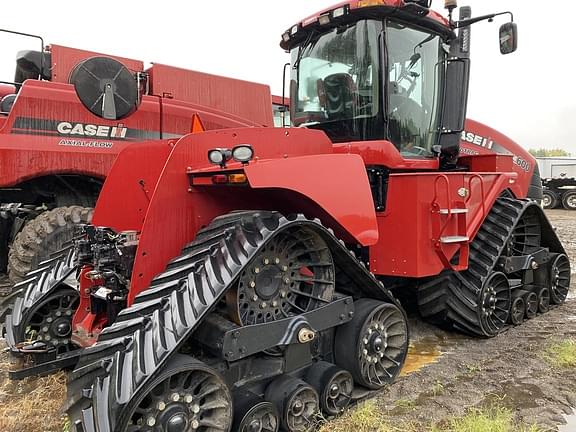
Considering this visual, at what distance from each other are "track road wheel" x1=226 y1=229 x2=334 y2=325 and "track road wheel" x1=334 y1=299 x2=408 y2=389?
33 centimetres

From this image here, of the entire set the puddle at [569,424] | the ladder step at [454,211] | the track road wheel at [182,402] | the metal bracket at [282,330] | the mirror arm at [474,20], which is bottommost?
the puddle at [569,424]

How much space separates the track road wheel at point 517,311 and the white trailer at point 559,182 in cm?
2135

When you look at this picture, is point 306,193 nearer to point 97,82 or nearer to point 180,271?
point 180,271

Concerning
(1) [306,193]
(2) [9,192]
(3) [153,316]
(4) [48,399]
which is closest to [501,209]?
(1) [306,193]

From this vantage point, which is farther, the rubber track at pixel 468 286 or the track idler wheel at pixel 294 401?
the rubber track at pixel 468 286

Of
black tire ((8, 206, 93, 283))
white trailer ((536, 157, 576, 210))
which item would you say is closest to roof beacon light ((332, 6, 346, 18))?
black tire ((8, 206, 93, 283))

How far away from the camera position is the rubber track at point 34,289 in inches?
138

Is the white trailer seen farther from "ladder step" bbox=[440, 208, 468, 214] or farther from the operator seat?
the operator seat

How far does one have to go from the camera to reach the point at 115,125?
6.27m

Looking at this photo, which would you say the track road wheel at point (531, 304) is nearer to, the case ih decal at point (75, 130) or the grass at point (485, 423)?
the grass at point (485, 423)

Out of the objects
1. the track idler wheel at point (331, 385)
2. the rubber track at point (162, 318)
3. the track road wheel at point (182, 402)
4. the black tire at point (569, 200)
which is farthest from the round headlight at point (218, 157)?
the black tire at point (569, 200)

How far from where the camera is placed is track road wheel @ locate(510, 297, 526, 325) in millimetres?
4980

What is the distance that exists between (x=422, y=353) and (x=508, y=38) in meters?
3.01

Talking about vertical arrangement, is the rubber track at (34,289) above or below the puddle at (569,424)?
above
